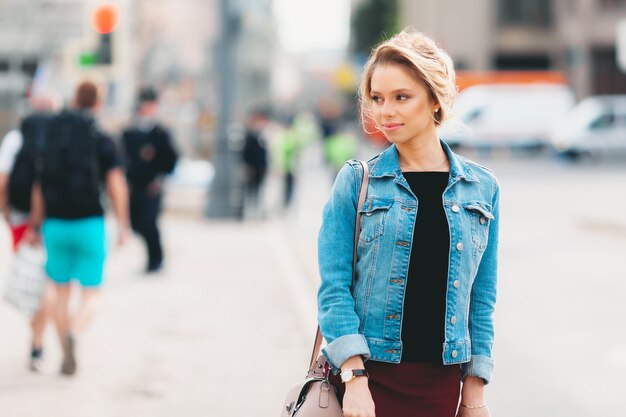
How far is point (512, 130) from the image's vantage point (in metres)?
39.8

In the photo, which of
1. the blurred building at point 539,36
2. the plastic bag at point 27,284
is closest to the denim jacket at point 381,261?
the plastic bag at point 27,284

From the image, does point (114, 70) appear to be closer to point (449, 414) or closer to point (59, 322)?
point (59, 322)

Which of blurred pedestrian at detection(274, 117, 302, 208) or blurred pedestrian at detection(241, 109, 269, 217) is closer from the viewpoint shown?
blurred pedestrian at detection(241, 109, 269, 217)

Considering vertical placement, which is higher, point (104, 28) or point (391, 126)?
point (104, 28)

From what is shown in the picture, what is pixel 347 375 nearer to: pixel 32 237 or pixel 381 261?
pixel 381 261

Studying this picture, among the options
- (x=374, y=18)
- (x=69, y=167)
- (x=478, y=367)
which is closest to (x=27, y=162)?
(x=69, y=167)

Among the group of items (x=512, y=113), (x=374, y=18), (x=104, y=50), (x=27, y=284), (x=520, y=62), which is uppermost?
(x=374, y=18)

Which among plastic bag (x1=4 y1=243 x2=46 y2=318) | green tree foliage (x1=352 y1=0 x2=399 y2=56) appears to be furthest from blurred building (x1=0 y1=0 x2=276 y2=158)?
green tree foliage (x1=352 y1=0 x2=399 y2=56)

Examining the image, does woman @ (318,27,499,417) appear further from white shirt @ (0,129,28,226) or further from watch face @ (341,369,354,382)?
white shirt @ (0,129,28,226)

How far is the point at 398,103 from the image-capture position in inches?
106

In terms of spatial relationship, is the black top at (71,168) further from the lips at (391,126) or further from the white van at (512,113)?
the white van at (512,113)

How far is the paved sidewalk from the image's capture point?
5719mm

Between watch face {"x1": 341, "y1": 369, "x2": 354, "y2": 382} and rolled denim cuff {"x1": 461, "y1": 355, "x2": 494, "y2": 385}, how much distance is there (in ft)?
1.28

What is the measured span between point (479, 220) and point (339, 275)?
0.42 meters
